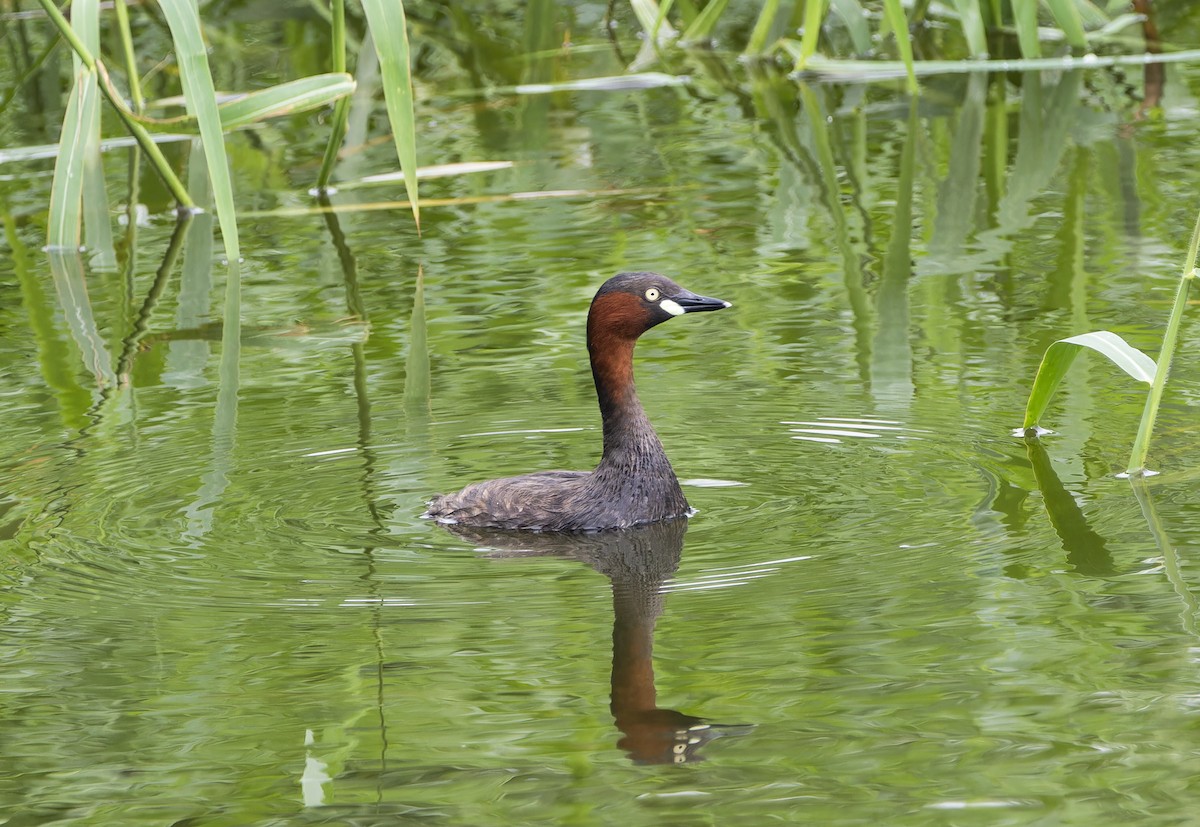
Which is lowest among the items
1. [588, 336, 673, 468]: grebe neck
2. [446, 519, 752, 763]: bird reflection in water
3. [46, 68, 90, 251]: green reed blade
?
[446, 519, 752, 763]: bird reflection in water

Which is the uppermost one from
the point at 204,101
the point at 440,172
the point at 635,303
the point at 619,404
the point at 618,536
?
the point at 204,101

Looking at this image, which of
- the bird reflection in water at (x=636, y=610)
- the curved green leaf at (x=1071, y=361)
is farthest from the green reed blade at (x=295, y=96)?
the curved green leaf at (x=1071, y=361)

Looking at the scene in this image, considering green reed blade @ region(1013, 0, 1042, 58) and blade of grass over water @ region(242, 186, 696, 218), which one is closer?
blade of grass over water @ region(242, 186, 696, 218)

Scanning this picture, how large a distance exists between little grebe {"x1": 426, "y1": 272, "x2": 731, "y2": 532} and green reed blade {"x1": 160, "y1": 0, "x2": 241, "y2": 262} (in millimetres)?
1802

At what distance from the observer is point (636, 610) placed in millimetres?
5113

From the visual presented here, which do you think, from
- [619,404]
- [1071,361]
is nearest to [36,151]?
[619,404]

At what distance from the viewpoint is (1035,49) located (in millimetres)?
12742

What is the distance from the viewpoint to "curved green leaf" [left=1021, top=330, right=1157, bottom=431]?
5797 mm

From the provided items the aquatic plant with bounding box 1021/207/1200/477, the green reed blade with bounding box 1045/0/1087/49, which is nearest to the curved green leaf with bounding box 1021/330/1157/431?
the aquatic plant with bounding box 1021/207/1200/477

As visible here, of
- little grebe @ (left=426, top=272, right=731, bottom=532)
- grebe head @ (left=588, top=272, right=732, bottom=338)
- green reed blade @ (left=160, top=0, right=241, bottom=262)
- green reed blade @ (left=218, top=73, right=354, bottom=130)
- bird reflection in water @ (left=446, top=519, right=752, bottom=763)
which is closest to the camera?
bird reflection in water @ (left=446, top=519, right=752, bottom=763)

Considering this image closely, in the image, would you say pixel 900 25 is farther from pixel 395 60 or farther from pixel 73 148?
pixel 73 148

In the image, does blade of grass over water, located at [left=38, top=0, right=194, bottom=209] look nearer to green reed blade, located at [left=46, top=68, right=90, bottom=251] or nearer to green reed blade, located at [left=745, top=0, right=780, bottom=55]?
green reed blade, located at [left=46, top=68, right=90, bottom=251]

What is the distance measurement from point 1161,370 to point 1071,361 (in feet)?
1.31

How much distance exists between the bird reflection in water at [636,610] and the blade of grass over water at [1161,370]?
1.43 meters
